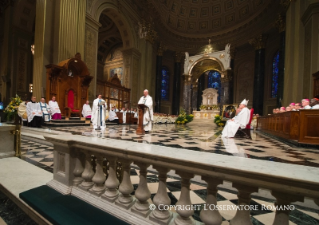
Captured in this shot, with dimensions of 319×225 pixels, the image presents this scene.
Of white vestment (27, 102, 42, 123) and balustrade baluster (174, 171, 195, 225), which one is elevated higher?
white vestment (27, 102, 42, 123)

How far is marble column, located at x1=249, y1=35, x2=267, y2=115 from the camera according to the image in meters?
14.8

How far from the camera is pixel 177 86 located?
66.2 feet

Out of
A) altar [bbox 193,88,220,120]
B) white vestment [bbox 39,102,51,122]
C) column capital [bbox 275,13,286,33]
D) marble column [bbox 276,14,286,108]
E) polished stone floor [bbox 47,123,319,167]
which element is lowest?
polished stone floor [bbox 47,123,319,167]

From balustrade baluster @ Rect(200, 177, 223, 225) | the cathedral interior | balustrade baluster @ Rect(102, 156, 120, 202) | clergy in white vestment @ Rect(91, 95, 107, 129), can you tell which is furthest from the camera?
clergy in white vestment @ Rect(91, 95, 107, 129)

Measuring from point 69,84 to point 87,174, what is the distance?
31.0ft

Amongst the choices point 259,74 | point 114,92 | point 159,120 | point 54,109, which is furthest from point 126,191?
point 259,74

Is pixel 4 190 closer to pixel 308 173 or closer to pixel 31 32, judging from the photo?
pixel 308 173

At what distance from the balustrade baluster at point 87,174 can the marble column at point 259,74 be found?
1624cm

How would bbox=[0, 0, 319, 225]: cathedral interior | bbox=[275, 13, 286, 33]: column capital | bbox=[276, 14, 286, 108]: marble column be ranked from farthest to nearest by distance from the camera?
bbox=[275, 13, 286, 33]: column capital, bbox=[276, 14, 286, 108]: marble column, bbox=[0, 0, 319, 225]: cathedral interior

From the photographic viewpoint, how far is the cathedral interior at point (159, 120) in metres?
1.04

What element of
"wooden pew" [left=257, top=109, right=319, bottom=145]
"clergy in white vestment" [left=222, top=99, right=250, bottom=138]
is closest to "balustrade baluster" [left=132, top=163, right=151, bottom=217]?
"wooden pew" [left=257, top=109, right=319, bottom=145]

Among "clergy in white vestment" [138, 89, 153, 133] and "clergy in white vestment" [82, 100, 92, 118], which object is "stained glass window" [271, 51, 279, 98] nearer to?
"clergy in white vestment" [138, 89, 153, 133]

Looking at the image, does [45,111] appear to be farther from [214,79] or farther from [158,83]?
[214,79]

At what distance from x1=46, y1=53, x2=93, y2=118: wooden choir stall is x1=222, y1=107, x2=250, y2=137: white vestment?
26.1 ft
